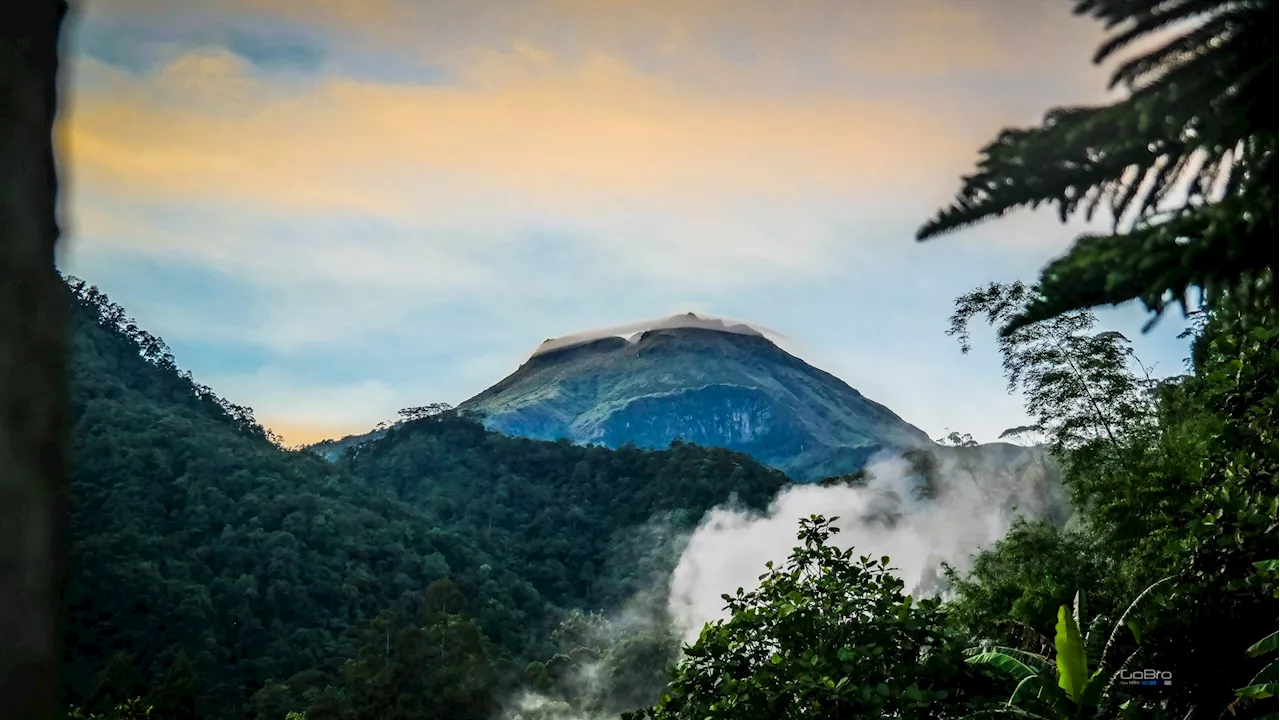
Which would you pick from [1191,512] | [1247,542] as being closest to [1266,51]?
[1247,542]

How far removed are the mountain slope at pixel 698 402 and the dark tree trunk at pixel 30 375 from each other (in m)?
111

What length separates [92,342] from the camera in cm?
5809

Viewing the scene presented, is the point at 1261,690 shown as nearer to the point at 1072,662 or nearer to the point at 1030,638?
the point at 1072,662

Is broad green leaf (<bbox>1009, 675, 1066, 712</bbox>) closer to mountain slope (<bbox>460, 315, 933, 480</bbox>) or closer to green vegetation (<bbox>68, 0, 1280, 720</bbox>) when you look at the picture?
green vegetation (<bbox>68, 0, 1280, 720</bbox>)

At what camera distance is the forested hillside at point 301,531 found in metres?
34.6

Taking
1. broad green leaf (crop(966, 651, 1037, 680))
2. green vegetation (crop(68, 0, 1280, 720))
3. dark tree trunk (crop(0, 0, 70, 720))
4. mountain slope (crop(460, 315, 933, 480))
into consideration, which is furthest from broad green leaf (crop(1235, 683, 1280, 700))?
mountain slope (crop(460, 315, 933, 480))

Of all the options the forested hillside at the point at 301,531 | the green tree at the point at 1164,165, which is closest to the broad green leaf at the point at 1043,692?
the green tree at the point at 1164,165

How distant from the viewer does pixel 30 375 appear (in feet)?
3.66

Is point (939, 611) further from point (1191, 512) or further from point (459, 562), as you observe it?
point (459, 562)

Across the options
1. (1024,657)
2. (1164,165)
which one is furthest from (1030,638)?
(1164,165)

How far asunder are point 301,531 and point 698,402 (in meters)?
86.0

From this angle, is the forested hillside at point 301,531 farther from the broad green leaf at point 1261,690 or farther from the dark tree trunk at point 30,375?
the dark tree trunk at point 30,375

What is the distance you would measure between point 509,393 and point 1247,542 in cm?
13350

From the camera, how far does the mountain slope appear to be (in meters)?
123
